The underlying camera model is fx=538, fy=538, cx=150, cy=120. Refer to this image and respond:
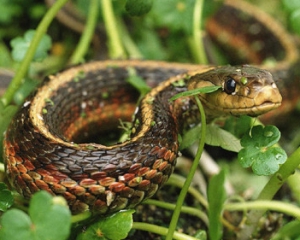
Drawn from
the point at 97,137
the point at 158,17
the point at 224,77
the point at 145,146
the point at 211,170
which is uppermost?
the point at 158,17

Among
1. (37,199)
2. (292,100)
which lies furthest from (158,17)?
(37,199)

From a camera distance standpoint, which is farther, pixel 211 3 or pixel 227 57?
pixel 227 57

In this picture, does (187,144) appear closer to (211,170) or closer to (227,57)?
(211,170)

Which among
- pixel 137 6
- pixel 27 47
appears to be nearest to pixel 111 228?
pixel 137 6

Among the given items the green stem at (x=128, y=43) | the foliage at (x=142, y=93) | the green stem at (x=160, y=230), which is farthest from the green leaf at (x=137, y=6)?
the green stem at (x=128, y=43)

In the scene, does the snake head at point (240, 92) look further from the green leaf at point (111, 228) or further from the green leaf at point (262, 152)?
the green leaf at point (111, 228)

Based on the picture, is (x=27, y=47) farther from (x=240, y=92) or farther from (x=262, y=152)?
(x=262, y=152)

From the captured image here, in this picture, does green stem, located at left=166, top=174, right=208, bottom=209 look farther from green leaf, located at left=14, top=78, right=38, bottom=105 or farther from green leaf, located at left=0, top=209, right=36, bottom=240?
green leaf, located at left=0, top=209, right=36, bottom=240

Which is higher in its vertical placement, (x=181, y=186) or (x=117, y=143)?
(x=117, y=143)
